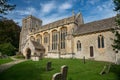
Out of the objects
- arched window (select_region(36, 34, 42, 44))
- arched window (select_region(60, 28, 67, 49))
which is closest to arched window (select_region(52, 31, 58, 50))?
arched window (select_region(60, 28, 67, 49))

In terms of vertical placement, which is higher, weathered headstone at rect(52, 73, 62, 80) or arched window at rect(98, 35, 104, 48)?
arched window at rect(98, 35, 104, 48)

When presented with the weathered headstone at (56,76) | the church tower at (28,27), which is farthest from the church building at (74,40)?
the weathered headstone at (56,76)

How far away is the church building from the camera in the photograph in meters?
28.2

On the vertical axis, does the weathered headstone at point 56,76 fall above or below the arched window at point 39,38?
below

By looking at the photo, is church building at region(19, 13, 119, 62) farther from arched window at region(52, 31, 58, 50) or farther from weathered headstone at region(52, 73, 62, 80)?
weathered headstone at region(52, 73, 62, 80)

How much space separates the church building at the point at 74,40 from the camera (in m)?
28.2

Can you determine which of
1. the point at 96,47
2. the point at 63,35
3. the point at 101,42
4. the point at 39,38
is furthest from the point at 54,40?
the point at 101,42

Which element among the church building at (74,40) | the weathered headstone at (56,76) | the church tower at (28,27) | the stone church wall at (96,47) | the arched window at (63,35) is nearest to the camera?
the weathered headstone at (56,76)

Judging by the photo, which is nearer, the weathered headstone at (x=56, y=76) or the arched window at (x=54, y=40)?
the weathered headstone at (x=56, y=76)

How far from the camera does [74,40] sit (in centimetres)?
3394

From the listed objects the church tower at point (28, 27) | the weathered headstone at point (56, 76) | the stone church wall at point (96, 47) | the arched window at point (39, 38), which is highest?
the church tower at point (28, 27)

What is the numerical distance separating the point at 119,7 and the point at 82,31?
51.4 feet

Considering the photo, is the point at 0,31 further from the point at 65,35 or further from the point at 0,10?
the point at 65,35

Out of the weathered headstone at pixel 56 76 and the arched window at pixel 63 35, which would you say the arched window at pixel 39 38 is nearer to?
the arched window at pixel 63 35
